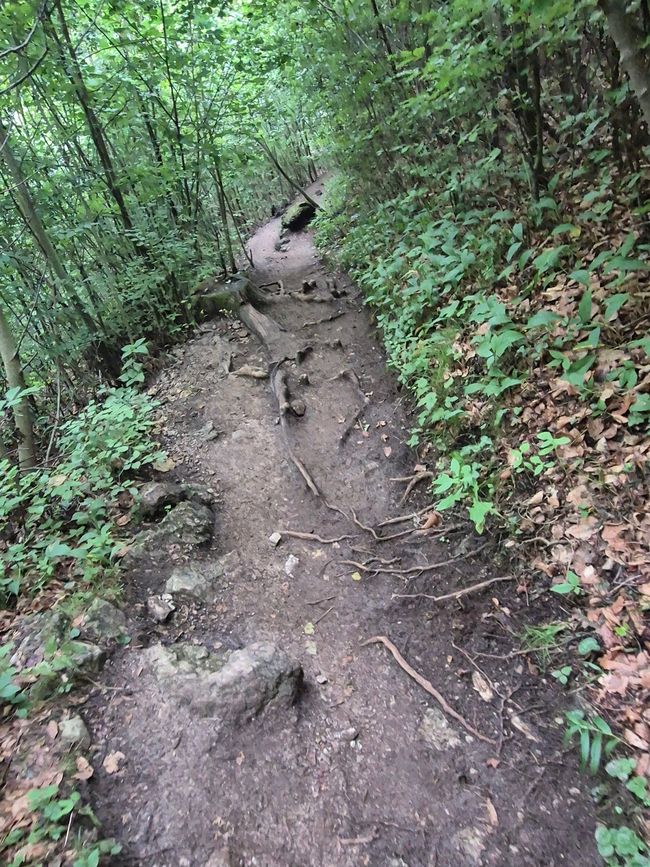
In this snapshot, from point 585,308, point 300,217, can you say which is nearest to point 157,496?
point 585,308

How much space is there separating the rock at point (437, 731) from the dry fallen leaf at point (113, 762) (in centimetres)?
194

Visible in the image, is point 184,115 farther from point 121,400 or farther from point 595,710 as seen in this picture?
point 595,710

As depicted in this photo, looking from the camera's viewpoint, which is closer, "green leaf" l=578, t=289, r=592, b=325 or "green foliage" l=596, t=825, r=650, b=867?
"green foliage" l=596, t=825, r=650, b=867

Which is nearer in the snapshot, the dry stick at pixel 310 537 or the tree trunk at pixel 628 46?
the tree trunk at pixel 628 46

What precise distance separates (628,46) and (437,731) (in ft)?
14.7

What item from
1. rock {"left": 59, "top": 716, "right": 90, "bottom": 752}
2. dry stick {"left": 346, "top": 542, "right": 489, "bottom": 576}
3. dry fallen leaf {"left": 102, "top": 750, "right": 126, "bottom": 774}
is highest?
rock {"left": 59, "top": 716, "right": 90, "bottom": 752}

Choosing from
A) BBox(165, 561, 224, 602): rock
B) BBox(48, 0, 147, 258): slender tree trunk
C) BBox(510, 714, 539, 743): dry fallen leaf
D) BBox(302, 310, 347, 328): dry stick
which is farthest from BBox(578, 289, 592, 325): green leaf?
BBox(48, 0, 147, 258): slender tree trunk

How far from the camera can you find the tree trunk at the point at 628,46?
296cm

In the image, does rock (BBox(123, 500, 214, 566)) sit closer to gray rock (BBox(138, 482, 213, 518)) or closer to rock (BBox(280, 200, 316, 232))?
gray rock (BBox(138, 482, 213, 518))

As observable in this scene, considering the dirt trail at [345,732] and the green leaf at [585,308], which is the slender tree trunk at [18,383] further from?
the green leaf at [585,308]

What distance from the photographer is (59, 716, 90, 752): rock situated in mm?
3082

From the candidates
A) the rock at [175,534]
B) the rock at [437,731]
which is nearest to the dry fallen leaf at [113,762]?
the rock at [175,534]

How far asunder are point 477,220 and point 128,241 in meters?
5.98

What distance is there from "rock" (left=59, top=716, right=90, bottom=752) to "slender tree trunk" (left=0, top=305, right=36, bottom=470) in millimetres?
3302
